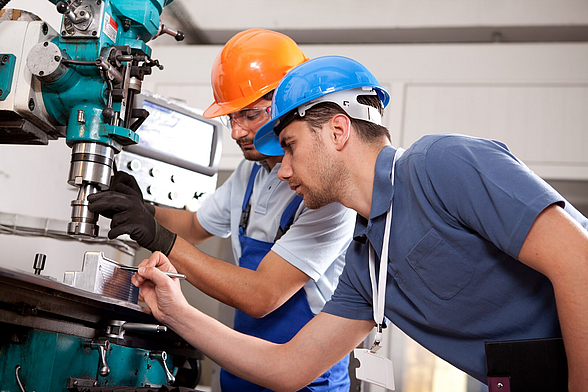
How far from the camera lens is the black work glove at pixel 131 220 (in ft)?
4.21

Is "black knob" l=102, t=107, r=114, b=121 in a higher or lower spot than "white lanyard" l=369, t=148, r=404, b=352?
higher

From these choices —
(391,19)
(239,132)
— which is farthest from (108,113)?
(391,19)

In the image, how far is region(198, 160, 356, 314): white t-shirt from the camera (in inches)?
61.1

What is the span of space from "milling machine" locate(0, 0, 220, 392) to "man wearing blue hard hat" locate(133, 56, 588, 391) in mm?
141

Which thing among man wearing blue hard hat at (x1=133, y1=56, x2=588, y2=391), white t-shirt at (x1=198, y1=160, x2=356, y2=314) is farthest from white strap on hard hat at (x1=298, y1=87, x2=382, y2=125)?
white t-shirt at (x1=198, y1=160, x2=356, y2=314)

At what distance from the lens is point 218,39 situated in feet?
13.7

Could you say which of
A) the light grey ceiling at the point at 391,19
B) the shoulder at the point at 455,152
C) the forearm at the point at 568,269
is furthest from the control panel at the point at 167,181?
the light grey ceiling at the point at 391,19

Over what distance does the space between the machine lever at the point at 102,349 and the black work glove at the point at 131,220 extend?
1.03ft

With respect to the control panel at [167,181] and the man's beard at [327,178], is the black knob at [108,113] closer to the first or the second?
the man's beard at [327,178]

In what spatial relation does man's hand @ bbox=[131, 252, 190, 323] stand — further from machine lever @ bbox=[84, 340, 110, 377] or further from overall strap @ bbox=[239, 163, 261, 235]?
overall strap @ bbox=[239, 163, 261, 235]

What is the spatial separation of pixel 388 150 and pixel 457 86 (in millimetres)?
2366

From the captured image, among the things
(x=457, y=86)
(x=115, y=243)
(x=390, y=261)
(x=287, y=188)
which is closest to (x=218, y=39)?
(x=457, y=86)

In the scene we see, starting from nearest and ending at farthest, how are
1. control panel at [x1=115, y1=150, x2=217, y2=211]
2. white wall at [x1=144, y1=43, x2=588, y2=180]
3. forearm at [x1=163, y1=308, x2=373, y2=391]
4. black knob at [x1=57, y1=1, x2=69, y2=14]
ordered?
black knob at [x1=57, y1=1, x2=69, y2=14] → forearm at [x1=163, y1=308, x2=373, y2=391] → control panel at [x1=115, y1=150, x2=217, y2=211] → white wall at [x1=144, y1=43, x2=588, y2=180]

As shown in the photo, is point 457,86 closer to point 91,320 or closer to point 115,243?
point 115,243
